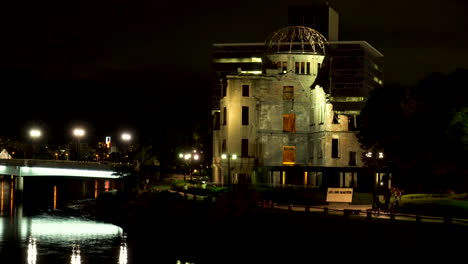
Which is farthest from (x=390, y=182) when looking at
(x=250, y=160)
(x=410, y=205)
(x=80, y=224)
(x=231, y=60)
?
(x=231, y=60)

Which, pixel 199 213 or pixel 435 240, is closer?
pixel 435 240

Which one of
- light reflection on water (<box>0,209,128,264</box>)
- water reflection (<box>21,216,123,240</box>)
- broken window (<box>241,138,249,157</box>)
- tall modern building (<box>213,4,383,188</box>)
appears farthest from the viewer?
broken window (<box>241,138,249,157</box>)

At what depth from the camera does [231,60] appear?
17675cm

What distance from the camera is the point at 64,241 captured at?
63.1 meters

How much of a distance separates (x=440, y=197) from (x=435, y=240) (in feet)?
82.6

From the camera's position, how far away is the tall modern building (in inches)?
3819

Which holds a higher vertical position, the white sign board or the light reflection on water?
the white sign board

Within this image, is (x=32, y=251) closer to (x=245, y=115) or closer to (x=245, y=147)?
(x=245, y=147)

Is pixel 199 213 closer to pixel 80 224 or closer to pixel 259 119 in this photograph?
pixel 80 224

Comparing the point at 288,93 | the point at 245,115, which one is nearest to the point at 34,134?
the point at 245,115

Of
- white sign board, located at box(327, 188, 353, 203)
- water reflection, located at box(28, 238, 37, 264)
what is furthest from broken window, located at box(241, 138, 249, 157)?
water reflection, located at box(28, 238, 37, 264)

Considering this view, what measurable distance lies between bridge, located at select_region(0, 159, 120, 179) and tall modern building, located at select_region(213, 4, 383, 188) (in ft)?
53.5

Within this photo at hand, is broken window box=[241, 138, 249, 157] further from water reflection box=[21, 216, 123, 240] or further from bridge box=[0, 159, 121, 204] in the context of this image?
water reflection box=[21, 216, 123, 240]

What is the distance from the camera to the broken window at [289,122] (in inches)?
3994
